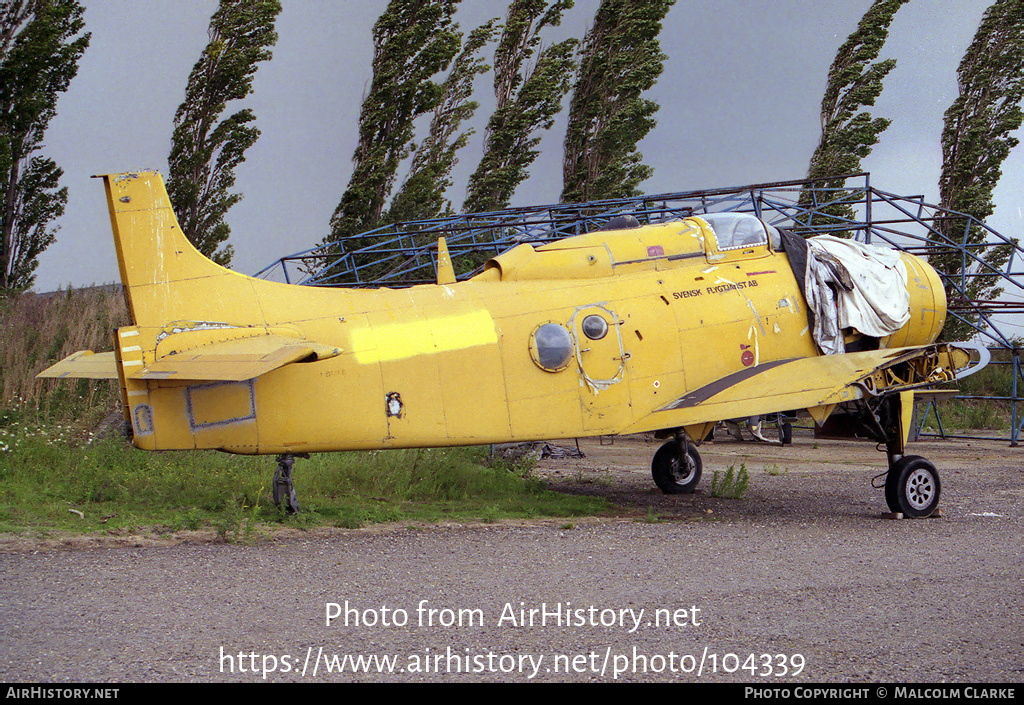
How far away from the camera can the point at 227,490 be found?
11.0 metres

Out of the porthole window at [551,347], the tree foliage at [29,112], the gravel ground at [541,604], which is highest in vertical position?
the tree foliage at [29,112]

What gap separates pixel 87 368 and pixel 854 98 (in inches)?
1377

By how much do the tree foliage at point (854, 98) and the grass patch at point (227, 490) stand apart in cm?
2825

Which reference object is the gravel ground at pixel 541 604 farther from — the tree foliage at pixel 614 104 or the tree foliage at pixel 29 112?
the tree foliage at pixel 614 104

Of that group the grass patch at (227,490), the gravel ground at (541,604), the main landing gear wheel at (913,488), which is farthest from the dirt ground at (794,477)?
the grass patch at (227,490)

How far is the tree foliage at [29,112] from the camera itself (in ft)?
65.7

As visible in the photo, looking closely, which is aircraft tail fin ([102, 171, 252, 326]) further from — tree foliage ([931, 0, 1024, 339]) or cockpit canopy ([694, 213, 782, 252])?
tree foliage ([931, 0, 1024, 339])

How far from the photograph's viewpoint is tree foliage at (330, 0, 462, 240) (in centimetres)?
2802

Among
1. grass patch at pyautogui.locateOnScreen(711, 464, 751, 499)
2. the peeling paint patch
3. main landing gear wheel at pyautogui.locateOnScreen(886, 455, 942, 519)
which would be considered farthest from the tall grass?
main landing gear wheel at pyautogui.locateOnScreen(886, 455, 942, 519)

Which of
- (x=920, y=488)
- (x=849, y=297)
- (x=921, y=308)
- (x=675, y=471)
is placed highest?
(x=849, y=297)

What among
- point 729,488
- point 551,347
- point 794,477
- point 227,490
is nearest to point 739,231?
point 551,347

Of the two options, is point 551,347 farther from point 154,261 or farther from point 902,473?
point 902,473

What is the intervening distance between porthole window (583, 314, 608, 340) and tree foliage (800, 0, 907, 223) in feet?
96.6

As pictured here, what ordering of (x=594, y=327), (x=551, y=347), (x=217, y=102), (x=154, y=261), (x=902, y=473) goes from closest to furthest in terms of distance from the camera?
(x=154, y=261) → (x=551, y=347) → (x=594, y=327) → (x=902, y=473) → (x=217, y=102)
